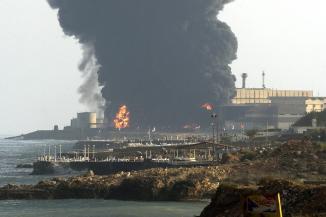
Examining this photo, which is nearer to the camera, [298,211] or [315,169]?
[298,211]

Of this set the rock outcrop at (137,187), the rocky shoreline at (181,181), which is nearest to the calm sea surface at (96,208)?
the rock outcrop at (137,187)

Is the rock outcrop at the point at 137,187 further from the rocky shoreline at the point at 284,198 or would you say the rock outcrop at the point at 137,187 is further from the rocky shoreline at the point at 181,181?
A: the rocky shoreline at the point at 284,198

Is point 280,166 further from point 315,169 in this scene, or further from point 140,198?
point 140,198

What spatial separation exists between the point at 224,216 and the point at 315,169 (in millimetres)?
34820

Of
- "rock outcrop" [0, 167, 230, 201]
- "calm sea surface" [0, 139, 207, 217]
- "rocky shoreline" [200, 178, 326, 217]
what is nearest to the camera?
"rocky shoreline" [200, 178, 326, 217]

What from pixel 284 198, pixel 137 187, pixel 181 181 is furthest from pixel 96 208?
pixel 284 198

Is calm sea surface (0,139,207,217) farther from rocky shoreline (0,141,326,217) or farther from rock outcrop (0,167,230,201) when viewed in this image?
rocky shoreline (0,141,326,217)

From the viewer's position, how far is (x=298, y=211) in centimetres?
2900

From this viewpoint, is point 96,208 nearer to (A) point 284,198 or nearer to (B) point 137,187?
(B) point 137,187

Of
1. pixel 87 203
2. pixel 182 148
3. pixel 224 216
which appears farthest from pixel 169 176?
pixel 182 148

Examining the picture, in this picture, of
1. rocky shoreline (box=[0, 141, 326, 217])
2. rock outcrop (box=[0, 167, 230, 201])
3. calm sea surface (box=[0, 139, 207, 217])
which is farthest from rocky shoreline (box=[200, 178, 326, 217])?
rock outcrop (box=[0, 167, 230, 201])

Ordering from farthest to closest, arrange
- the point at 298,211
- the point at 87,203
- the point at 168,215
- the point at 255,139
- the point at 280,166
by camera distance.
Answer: the point at 255,139 → the point at 280,166 → the point at 87,203 → the point at 168,215 → the point at 298,211

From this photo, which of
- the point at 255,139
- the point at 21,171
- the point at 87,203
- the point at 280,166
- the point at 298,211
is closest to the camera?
the point at 298,211

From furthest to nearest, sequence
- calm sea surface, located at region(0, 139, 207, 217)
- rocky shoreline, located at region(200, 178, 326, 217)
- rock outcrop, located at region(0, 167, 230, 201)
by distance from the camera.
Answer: rock outcrop, located at region(0, 167, 230, 201), calm sea surface, located at region(0, 139, 207, 217), rocky shoreline, located at region(200, 178, 326, 217)
